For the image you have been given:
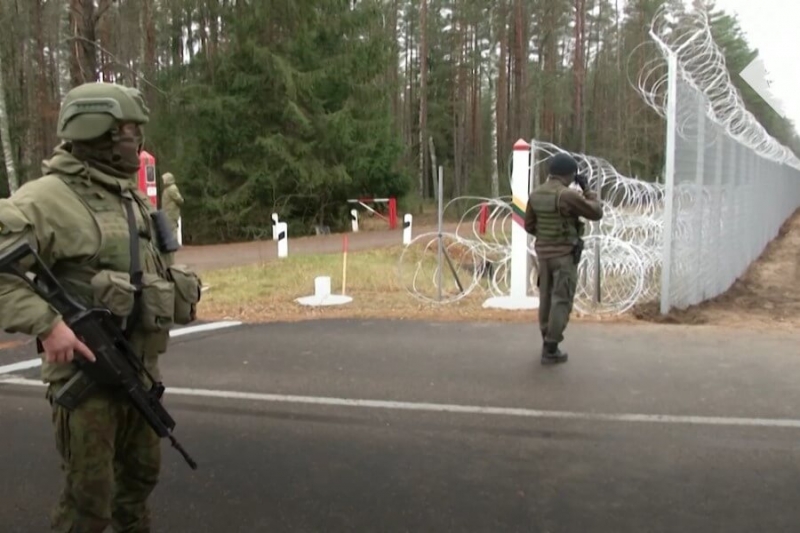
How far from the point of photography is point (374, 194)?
27.7 meters

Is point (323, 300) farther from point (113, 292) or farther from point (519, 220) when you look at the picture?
point (113, 292)

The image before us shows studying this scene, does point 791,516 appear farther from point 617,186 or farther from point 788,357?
point 617,186

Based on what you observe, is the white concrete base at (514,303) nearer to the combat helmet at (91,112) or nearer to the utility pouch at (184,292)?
the utility pouch at (184,292)

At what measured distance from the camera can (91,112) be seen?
9.02ft

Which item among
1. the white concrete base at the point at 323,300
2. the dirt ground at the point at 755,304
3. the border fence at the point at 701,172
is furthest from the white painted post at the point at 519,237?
the white concrete base at the point at 323,300

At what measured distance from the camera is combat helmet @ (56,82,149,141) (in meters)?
2.75

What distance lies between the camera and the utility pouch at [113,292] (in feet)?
8.74

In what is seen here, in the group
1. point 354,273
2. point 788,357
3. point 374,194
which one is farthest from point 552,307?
point 374,194

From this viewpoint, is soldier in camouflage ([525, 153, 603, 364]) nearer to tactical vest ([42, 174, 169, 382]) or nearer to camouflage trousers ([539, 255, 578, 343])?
camouflage trousers ([539, 255, 578, 343])

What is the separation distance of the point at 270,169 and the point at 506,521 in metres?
20.9

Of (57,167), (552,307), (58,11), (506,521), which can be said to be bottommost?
(506,521)

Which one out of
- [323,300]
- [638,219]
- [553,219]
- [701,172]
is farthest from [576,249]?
[638,219]

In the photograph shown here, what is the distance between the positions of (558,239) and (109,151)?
171 inches

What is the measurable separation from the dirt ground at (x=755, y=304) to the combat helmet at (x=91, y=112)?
708 centimetres
